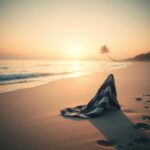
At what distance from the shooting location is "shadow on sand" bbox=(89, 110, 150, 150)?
11.6ft

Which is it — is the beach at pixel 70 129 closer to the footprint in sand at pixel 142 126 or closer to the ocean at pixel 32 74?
the footprint in sand at pixel 142 126

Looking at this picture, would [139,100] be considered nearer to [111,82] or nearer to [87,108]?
[111,82]

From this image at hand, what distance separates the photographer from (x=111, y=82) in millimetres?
6039

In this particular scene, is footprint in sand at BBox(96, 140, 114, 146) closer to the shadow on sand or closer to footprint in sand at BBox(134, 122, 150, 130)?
the shadow on sand

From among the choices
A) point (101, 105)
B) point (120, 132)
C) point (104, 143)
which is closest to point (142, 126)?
point (120, 132)

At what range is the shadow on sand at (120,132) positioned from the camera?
3.53 metres

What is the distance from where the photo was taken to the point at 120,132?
4199mm

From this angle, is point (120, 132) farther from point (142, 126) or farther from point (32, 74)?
point (32, 74)

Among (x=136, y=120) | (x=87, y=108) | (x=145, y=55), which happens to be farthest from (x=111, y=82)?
(x=145, y=55)

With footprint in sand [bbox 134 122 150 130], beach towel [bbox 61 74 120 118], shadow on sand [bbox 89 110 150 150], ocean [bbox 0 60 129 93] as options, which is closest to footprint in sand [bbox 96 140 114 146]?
shadow on sand [bbox 89 110 150 150]

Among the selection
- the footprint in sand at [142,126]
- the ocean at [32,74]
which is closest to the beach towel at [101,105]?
the footprint in sand at [142,126]

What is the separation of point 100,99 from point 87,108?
450 millimetres

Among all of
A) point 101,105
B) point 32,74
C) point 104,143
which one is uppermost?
point 32,74

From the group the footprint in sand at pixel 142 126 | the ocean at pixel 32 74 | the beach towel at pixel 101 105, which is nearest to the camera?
the footprint in sand at pixel 142 126
